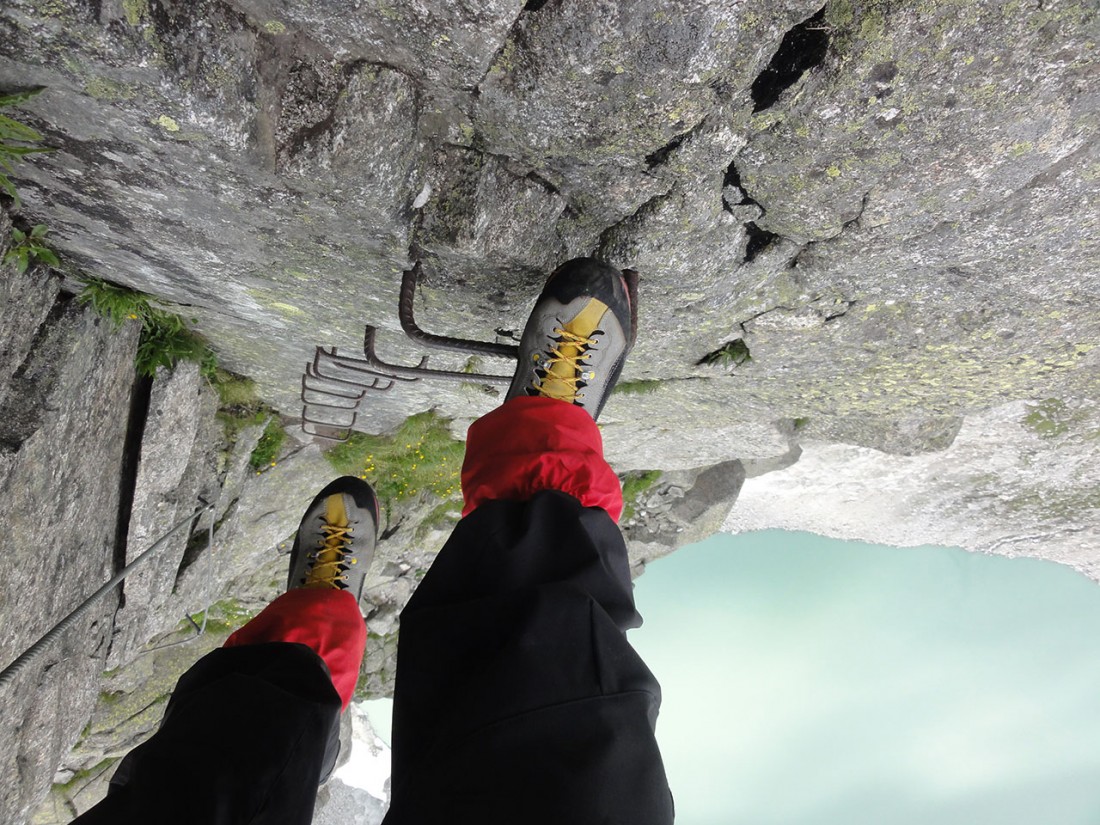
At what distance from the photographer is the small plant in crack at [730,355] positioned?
4188 mm

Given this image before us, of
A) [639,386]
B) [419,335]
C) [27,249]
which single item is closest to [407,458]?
[639,386]

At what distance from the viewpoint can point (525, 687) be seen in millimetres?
2266

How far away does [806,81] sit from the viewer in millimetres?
2375

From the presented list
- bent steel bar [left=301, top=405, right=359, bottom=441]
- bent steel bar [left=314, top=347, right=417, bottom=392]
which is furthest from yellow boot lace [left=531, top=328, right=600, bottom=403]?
bent steel bar [left=301, top=405, right=359, bottom=441]

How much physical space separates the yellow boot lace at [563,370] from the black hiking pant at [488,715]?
901 mm

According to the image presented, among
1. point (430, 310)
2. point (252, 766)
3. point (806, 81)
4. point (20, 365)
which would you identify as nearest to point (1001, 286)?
point (806, 81)

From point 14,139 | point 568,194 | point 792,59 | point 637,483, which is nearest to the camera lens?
point 792,59

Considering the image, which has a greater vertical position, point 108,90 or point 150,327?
point 150,327

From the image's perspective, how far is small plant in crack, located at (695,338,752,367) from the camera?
419cm

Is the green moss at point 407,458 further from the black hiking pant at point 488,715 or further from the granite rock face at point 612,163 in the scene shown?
the black hiking pant at point 488,715

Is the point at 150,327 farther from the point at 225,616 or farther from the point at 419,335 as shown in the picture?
the point at 225,616

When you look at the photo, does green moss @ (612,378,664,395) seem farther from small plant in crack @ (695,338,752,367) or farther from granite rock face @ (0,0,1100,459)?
granite rock face @ (0,0,1100,459)

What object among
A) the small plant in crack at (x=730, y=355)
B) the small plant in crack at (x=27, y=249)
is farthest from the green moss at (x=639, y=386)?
the small plant in crack at (x=27, y=249)

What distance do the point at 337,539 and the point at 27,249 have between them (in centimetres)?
287
